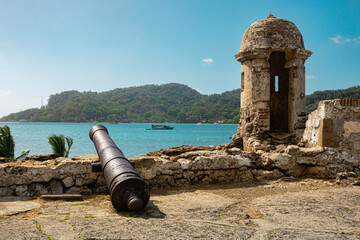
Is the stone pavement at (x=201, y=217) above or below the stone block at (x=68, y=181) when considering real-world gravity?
below

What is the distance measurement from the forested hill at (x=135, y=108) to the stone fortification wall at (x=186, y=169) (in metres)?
73.4

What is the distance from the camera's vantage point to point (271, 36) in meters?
8.22

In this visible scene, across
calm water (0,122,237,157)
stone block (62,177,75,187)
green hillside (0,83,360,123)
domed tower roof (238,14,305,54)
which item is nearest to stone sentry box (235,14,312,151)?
domed tower roof (238,14,305,54)

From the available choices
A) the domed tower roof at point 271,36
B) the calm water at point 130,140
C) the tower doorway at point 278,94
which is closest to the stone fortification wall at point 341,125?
the domed tower roof at point 271,36

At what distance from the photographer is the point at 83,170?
204 inches

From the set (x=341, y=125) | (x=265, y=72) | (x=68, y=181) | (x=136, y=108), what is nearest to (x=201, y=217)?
(x=68, y=181)

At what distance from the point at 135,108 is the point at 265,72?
90.0 metres

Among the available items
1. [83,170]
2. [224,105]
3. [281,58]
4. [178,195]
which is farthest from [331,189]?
→ [224,105]

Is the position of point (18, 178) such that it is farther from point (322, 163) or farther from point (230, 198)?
point (322, 163)

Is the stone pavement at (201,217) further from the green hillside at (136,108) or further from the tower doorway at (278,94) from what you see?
the green hillside at (136,108)

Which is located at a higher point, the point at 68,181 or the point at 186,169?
the point at 186,169

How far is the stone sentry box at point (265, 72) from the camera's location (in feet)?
26.9

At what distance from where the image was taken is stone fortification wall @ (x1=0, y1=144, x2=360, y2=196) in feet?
16.1

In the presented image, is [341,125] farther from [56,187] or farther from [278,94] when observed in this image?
[56,187]
